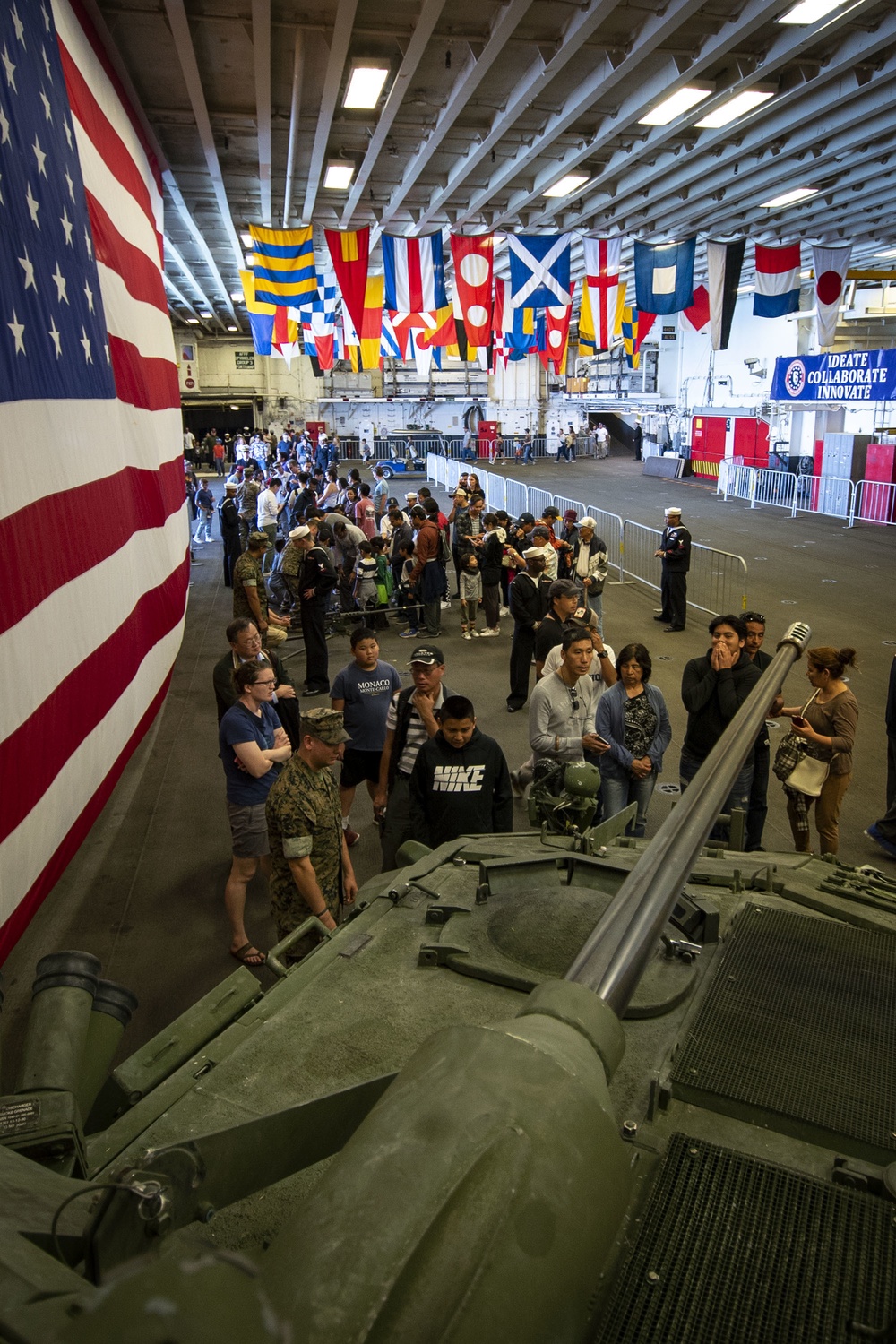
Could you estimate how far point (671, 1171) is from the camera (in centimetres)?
221

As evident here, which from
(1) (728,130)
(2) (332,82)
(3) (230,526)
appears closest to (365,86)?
(2) (332,82)

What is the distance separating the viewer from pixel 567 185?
17922 mm

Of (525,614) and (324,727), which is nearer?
(324,727)

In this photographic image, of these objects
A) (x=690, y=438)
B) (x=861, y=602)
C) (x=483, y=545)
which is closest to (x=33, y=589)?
(x=483, y=545)

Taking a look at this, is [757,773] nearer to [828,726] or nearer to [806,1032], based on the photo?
[828,726]

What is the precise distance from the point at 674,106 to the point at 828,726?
1120 cm

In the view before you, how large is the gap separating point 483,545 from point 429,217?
10973 millimetres

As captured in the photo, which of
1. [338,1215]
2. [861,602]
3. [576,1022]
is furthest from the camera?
[861,602]

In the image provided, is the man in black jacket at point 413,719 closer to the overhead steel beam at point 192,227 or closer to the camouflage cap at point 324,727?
the camouflage cap at point 324,727

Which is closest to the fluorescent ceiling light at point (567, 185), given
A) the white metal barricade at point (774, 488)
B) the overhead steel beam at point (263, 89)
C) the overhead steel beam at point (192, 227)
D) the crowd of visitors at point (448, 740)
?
the overhead steel beam at point (263, 89)

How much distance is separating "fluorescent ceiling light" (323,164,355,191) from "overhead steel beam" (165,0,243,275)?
1972 mm

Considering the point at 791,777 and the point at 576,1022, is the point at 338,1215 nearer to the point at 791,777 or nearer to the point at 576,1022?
the point at 576,1022

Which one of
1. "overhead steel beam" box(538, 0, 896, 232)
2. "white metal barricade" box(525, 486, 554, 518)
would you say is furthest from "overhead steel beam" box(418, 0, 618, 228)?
"white metal barricade" box(525, 486, 554, 518)

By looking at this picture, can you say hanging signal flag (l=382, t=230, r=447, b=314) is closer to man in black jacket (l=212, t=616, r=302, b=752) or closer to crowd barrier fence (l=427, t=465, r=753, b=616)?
crowd barrier fence (l=427, t=465, r=753, b=616)
